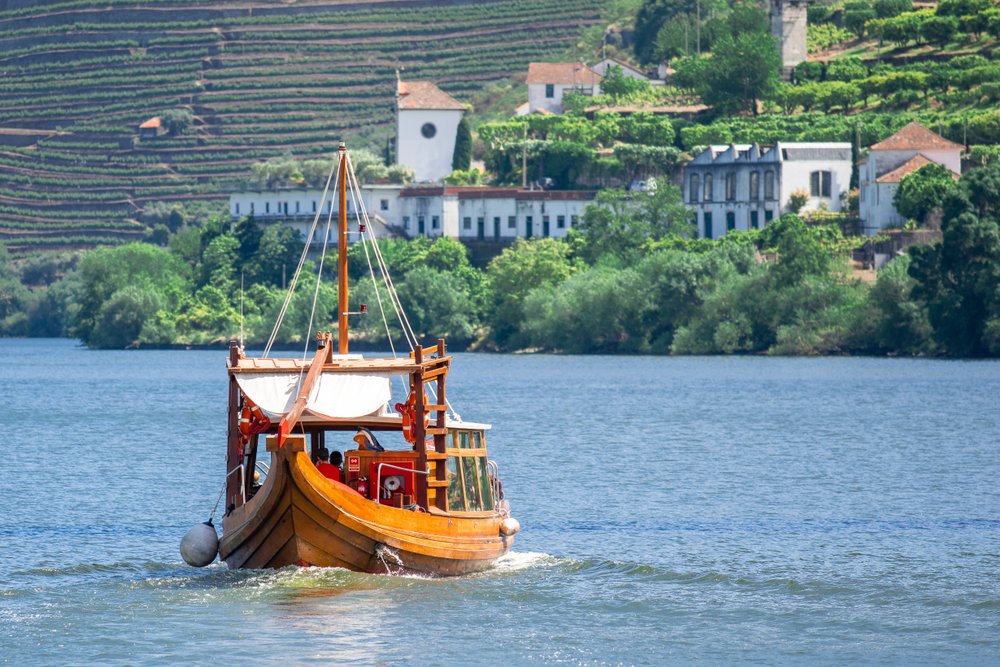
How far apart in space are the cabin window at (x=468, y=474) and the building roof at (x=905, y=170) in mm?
113325

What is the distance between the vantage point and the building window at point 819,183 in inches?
6368

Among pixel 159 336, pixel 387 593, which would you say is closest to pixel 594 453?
pixel 387 593

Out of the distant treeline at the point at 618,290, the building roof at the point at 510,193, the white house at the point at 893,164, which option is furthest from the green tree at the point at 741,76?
the white house at the point at 893,164

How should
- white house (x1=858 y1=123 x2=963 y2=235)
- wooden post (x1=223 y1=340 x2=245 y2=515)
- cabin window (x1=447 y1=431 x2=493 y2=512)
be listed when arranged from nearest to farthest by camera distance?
wooden post (x1=223 y1=340 x2=245 y2=515)
cabin window (x1=447 y1=431 x2=493 y2=512)
white house (x1=858 y1=123 x2=963 y2=235)

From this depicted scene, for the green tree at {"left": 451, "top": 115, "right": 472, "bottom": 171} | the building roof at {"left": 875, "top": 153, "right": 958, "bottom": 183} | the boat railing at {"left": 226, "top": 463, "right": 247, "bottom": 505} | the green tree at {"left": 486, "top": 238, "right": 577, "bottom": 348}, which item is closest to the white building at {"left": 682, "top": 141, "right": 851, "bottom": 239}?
the building roof at {"left": 875, "top": 153, "right": 958, "bottom": 183}

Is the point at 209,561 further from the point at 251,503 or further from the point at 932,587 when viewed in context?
the point at 932,587

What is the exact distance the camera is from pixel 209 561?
3906 cm

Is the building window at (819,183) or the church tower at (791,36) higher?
the church tower at (791,36)

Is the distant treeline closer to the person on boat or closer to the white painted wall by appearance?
the white painted wall

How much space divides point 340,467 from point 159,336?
444 feet

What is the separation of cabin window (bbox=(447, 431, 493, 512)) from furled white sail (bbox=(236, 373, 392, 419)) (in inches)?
83.1

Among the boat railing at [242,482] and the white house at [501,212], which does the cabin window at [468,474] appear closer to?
the boat railing at [242,482]

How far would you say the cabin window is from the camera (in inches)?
1559

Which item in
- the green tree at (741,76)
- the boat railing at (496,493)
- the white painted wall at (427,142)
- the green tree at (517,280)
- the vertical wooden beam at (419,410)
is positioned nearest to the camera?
the vertical wooden beam at (419,410)
